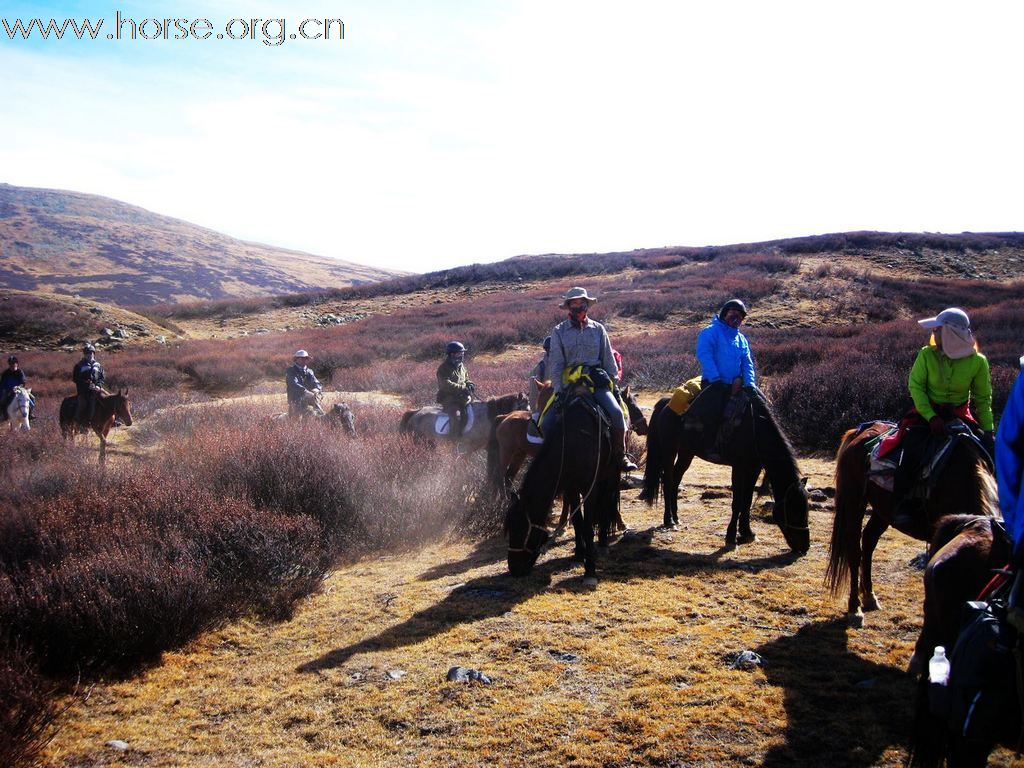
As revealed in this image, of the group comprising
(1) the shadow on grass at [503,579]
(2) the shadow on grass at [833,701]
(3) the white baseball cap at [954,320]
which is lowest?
(1) the shadow on grass at [503,579]

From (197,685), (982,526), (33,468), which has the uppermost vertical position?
(982,526)

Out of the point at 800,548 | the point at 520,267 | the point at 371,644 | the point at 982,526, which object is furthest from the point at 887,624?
the point at 520,267

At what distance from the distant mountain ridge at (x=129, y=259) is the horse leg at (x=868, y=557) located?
69696mm

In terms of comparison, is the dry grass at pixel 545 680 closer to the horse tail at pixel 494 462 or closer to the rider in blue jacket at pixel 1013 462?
the rider in blue jacket at pixel 1013 462

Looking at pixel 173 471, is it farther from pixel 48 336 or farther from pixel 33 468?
pixel 48 336

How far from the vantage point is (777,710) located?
3.97 meters

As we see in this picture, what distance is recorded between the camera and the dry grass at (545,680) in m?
3.77

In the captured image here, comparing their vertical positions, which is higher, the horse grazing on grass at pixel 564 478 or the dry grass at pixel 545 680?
the horse grazing on grass at pixel 564 478

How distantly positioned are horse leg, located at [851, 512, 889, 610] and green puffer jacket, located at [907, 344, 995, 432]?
100 centimetres

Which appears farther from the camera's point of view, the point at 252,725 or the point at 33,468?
the point at 33,468

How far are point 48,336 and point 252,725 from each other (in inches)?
1320

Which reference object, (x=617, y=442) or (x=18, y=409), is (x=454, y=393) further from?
(x=18, y=409)

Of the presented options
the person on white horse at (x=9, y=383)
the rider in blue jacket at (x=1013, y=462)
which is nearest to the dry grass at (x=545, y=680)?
the rider in blue jacket at (x=1013, y=462)

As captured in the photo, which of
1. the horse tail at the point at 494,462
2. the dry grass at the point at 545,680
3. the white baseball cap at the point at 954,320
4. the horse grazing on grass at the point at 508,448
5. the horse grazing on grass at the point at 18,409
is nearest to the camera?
the dry grass at the point at 545,680
